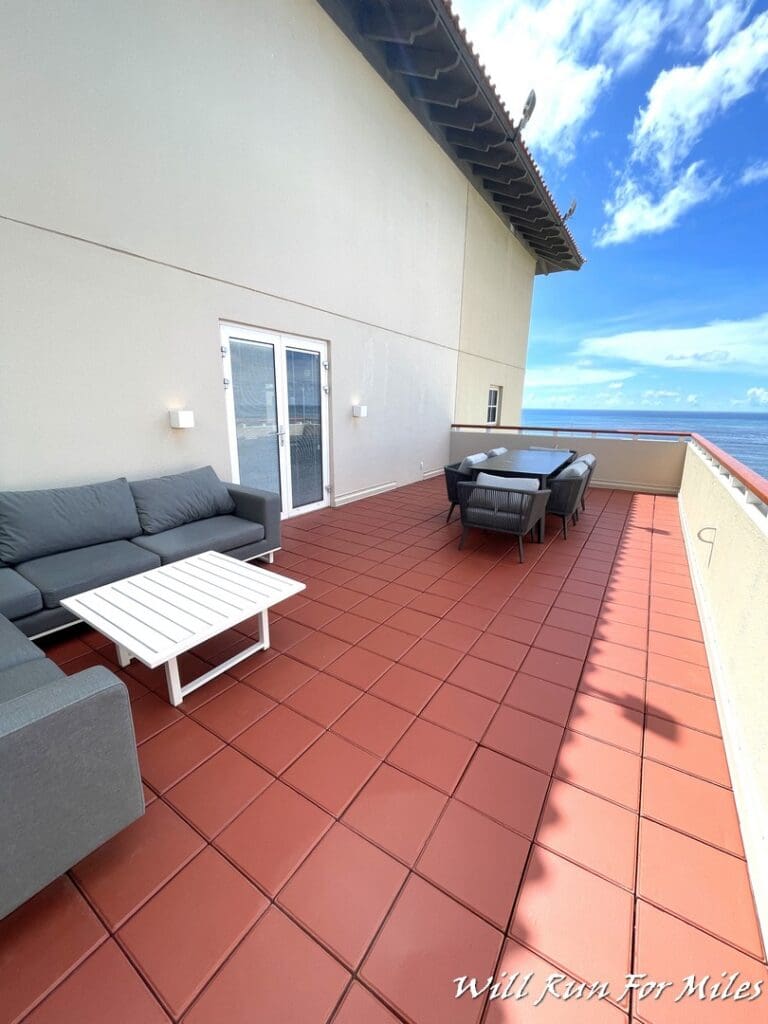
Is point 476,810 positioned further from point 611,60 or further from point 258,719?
point 611,60

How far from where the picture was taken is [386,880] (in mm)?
1122

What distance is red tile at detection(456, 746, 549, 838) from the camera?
1.30 metres

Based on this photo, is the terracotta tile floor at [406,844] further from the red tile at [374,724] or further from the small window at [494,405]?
the small window at [494,405]

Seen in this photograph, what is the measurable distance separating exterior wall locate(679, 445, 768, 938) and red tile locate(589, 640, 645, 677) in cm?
31

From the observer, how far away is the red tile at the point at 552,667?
77.4 inches

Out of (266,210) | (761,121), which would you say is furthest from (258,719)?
(761,121)

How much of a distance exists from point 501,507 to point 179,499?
2.53 m

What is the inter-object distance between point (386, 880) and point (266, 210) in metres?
4.54

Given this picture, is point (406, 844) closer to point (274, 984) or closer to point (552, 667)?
point (274, 984)

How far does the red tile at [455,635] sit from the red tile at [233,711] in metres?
0.96

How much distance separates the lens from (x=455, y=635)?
2.31m

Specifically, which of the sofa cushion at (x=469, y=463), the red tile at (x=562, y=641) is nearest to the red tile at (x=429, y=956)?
the red tile at (x=562, y=641)

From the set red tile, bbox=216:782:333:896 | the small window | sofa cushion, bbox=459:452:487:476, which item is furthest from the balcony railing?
the small window

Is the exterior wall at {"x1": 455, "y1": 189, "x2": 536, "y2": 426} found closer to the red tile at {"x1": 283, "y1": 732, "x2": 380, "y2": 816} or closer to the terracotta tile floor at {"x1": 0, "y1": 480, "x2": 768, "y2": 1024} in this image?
the terracotta tile floor at {"x1": 0, "y1": 480, "x2": 768, "y2": 1024}
